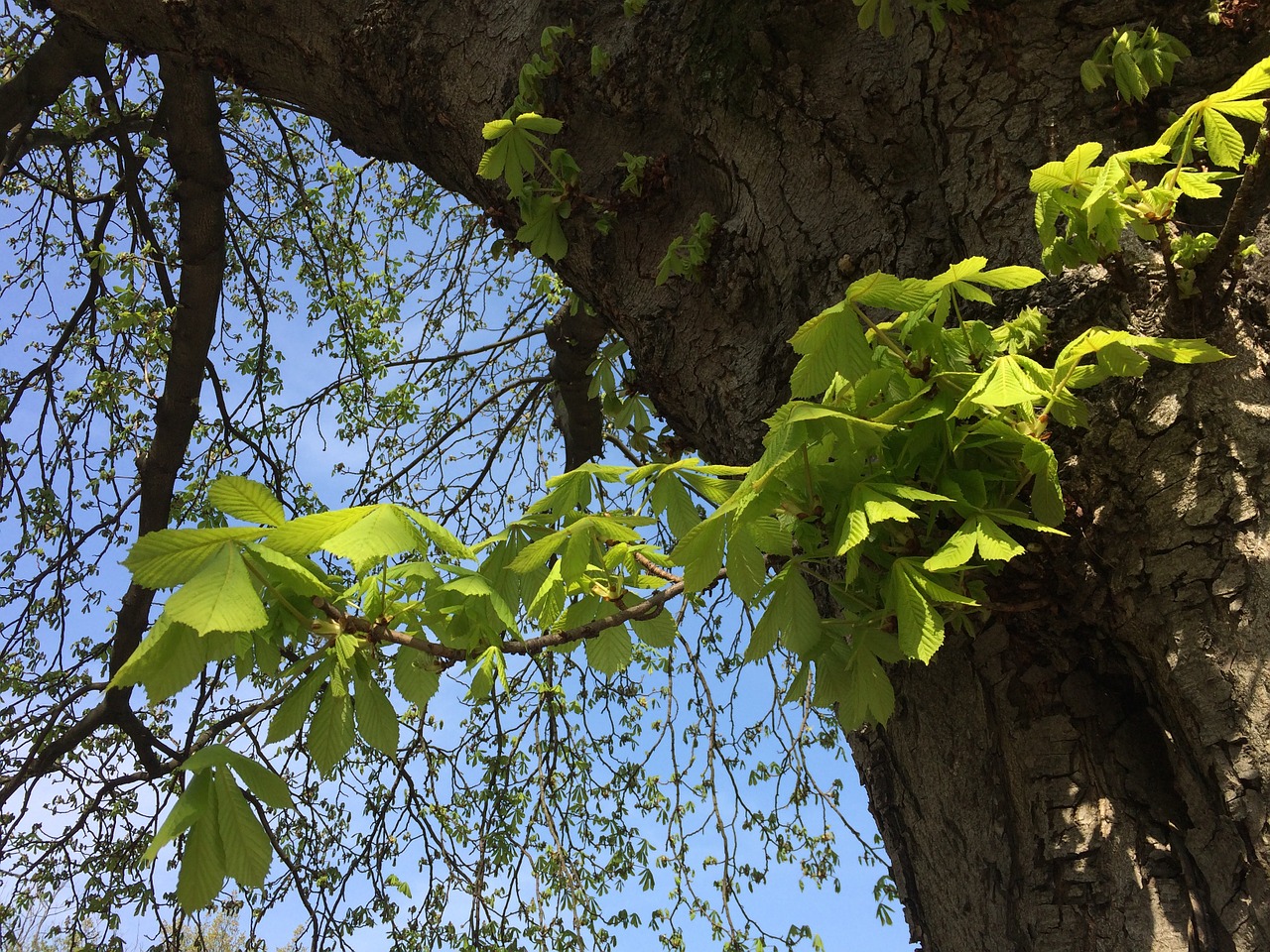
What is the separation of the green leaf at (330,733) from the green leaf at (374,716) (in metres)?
0.02

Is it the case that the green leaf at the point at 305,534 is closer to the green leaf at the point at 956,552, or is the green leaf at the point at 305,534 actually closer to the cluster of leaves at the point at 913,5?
the green leaf at the point at 956,552

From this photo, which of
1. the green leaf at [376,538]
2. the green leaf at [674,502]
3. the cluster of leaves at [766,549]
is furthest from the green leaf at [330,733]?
the green leaf at [674,502]

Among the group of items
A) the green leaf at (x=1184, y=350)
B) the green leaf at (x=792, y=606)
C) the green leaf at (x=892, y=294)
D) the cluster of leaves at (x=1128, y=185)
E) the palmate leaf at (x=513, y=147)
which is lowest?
the green leaf at (x=792, y=606)

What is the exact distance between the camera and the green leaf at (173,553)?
907 millimetres

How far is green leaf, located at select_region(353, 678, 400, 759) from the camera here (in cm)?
108

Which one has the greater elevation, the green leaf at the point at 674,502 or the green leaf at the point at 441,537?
the green leaf at the point at 674,502

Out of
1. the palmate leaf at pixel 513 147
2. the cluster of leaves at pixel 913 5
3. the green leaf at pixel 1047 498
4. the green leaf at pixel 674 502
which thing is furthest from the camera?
the palmate leaf at pixel 513 147

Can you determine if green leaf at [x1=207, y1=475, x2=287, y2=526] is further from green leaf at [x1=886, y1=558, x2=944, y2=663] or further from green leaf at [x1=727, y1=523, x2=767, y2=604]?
green leaf at [x1=886, y1=558, x2=944, y2=663]

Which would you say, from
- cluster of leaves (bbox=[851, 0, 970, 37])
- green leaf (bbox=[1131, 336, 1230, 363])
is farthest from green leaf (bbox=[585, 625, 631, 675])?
cluster of leaves (bbox=[851, 0, 970, 37])

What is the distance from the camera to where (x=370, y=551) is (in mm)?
907

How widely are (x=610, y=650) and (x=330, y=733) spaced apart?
0.40m

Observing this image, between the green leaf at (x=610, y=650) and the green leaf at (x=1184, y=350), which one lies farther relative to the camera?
the green leaf at (x=610, y=650)

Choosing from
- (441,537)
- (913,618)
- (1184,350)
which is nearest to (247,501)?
(441,537)

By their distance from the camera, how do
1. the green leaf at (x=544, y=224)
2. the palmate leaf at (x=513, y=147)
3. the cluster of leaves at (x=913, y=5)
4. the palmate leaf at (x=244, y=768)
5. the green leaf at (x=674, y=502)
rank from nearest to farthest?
the palmate leaf at (x=244, y=768) < the green leaf at (x=674, y=502) < the cluster of leaves at (x=913, y=5) < the palmate leaf at (x=513, y=147) < the green leaf at (x=544, y=224)
